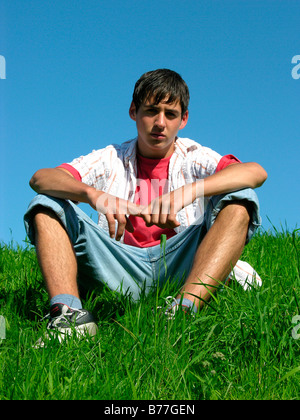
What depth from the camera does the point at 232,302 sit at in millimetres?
2531

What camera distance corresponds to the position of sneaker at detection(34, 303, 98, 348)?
7.99ft

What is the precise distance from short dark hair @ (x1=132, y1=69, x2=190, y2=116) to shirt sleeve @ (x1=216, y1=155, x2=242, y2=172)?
1.82 feet

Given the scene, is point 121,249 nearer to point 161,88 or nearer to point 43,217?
point 43,217

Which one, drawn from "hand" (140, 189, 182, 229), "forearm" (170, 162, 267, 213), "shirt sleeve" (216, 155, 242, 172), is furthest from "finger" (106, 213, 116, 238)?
"shirt sleeve" (216, 155, 242, 172)

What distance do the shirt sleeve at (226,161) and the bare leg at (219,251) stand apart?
0.50 meters

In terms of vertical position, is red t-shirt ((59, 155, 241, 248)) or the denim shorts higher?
red t-shirt ((59, 155, 241, 248))

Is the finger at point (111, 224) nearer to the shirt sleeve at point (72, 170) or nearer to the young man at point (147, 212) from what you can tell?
the young man at point (147, 212)

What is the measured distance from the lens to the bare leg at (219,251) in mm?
2693

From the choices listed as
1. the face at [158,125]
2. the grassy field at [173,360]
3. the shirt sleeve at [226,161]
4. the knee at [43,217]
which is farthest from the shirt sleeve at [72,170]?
the grassy field at [173,360]

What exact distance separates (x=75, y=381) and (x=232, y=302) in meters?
0.97

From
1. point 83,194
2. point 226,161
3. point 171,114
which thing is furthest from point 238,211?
point 171,114

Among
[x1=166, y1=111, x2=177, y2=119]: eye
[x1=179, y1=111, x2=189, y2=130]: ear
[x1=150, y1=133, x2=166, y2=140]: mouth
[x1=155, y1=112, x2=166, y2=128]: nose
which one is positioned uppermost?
[x1=179, y1=111, x2=189, y2=130]: ear

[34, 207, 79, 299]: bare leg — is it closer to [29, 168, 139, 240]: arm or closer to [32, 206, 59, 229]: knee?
[32, 206, 59, 229]: knee

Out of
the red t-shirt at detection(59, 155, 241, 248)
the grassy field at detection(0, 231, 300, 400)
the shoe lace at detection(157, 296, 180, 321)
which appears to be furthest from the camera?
the red t-shirt at detection(59, 155, 241, 248)
